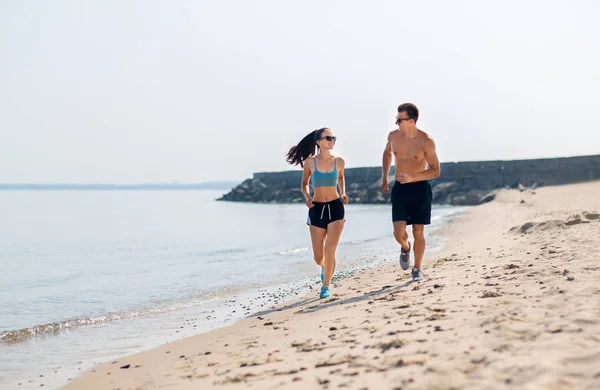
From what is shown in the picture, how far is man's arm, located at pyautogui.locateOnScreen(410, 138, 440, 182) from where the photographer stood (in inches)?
273

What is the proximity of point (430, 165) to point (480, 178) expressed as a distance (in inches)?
1488

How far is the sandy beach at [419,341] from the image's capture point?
337cm

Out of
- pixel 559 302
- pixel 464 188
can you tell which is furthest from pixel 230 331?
pixel 464 188

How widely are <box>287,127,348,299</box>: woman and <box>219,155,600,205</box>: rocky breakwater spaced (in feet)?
91.0

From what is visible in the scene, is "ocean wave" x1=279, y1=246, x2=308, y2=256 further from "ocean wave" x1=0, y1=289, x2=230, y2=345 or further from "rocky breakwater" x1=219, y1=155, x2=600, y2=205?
"rocky breakwater" x1=219, y1=155, x2=600, y2=205

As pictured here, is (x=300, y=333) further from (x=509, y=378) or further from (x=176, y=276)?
(x=176, y=276)

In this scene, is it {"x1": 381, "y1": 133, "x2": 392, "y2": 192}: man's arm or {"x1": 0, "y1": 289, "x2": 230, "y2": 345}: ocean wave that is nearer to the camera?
{"x1": 0, "y1": 289, "x2": 230, "y2": 345}: ocean wave

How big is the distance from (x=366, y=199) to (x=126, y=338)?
40397 millimetres

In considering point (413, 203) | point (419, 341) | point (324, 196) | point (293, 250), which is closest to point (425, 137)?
point (413, 203)

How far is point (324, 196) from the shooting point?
692cm

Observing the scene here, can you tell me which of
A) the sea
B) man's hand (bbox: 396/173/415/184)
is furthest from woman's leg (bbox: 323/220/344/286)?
the sea

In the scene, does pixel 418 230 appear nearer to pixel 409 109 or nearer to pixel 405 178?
pixel 405 178

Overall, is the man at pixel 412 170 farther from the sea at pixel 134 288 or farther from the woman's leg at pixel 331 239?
the sea at pixel 134 288

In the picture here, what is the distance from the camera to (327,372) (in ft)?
12.2
